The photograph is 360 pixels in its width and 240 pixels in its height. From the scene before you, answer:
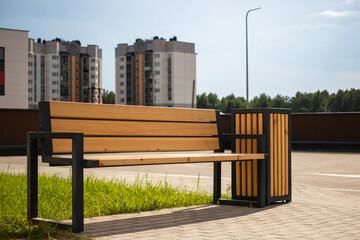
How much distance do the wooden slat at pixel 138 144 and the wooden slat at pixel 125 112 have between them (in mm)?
250

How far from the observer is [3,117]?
799 inches

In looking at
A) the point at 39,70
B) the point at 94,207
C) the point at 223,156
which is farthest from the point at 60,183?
the point at 39,70

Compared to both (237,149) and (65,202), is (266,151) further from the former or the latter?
(65,202)

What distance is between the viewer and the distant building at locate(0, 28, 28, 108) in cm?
4847

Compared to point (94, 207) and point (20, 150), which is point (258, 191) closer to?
point (94, 207)

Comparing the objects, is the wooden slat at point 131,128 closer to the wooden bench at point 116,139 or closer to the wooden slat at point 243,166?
the wooden bench at point 116,139

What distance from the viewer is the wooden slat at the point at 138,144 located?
5238 millimetres

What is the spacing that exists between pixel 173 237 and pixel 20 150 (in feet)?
56.6

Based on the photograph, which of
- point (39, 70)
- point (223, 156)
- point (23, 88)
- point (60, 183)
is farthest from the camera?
point (39, 70)

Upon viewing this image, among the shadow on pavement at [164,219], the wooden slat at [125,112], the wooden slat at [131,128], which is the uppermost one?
the wooden slat at [125,112]

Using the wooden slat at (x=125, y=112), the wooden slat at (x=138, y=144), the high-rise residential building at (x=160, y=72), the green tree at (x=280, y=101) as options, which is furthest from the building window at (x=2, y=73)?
the green tree at (x=280, y=101)

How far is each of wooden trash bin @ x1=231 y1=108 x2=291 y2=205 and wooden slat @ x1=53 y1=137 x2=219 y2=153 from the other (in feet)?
1.43

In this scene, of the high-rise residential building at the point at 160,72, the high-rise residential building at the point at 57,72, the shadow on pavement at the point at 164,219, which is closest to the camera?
the shadow on pavement at the point at 164,219

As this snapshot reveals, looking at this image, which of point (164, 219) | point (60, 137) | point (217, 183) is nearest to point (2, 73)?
point (217, 183)
